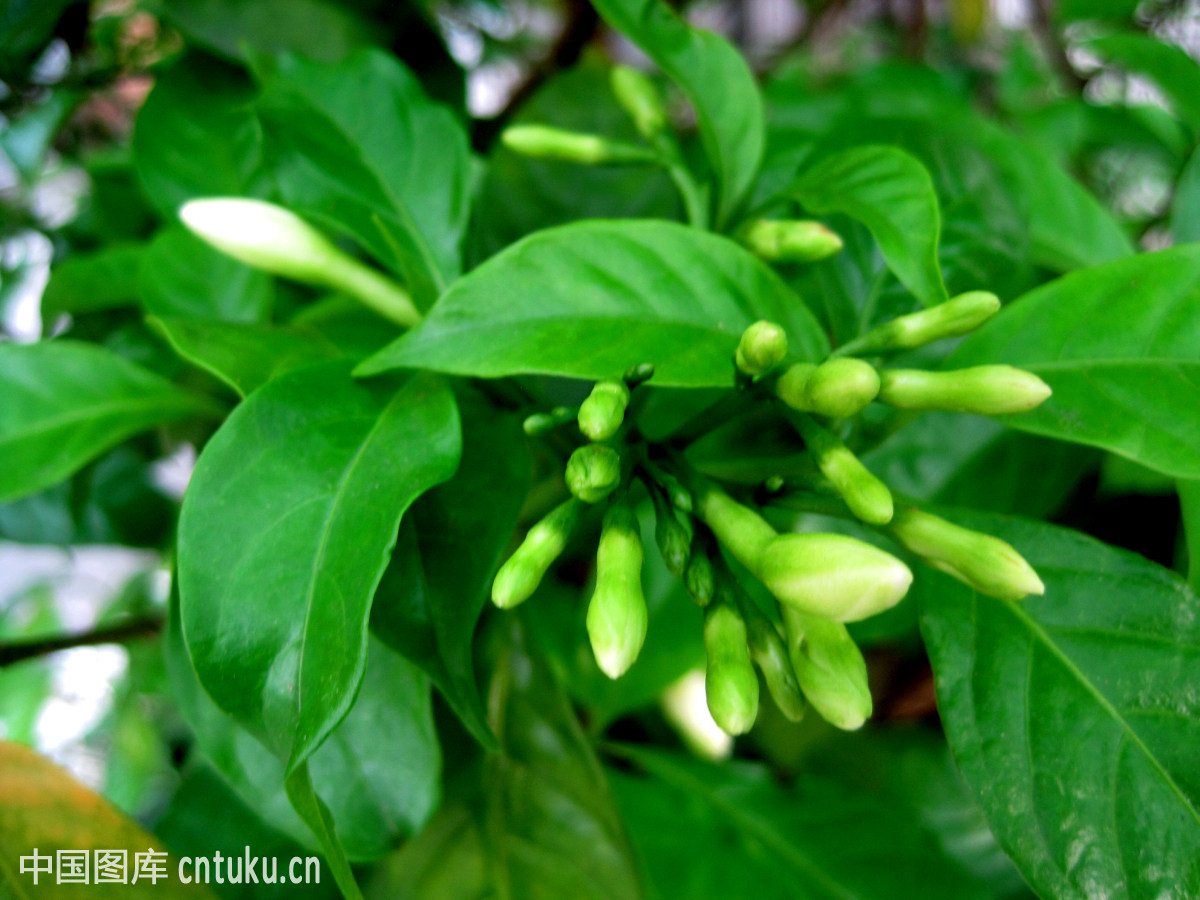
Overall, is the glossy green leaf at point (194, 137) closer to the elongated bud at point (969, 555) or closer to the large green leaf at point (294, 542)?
the large green leaf at point (294, 542)

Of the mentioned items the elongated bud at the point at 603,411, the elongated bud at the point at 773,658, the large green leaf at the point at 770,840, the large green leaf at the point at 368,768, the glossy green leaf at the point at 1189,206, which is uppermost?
the glossy green leaf at the point at 1189,206

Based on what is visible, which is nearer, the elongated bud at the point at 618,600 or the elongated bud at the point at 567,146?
the elongated bud at the point at 618,600

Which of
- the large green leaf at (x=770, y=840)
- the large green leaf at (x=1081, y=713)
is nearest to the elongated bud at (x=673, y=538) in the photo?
the large green leaf at (x=1081, y=713)

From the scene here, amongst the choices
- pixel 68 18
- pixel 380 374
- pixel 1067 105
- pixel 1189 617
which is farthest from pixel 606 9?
pixel 1067 105

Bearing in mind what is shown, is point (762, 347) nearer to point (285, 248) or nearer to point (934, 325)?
point (934, 325)

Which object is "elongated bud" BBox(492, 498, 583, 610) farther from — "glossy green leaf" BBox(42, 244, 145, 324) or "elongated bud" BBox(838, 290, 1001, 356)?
"glossy green leaf" BBox(42, 244, 145, 324)

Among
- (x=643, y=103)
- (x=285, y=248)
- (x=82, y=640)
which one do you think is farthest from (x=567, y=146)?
(x=82, y=640)

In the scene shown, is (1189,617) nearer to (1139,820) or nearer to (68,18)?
(1139,820)
